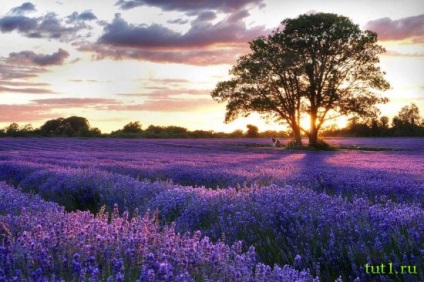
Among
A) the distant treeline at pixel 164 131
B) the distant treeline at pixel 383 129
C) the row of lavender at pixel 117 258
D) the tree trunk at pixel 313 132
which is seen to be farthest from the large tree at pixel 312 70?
the distant treeline at pixel 383 129

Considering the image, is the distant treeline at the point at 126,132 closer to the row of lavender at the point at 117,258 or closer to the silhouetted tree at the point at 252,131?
the silhouetted tree at the point at 252,131

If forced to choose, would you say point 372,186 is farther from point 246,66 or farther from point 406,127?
point 406,127

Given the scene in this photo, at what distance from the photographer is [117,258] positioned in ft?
10.3

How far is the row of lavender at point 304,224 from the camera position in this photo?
4094mm

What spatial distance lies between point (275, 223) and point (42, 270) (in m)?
2.76

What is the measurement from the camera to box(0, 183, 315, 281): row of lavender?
273 cm

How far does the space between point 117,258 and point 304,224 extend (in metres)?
2.39

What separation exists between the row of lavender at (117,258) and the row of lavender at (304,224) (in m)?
0.48

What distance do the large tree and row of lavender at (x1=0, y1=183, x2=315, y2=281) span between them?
91.1 feet

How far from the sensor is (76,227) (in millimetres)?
3729

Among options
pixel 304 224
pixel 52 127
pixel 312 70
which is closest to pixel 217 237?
pixel 304 224

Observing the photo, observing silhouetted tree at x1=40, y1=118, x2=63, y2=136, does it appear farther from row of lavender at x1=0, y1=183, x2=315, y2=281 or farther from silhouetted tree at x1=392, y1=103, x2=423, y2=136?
row of lavender at x1=0, y1=183, x2=315, y2=281

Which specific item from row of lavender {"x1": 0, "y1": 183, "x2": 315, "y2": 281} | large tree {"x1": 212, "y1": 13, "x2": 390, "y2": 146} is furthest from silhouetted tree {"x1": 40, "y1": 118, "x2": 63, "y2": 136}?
row of lavender {"x1": 0, "y1": 183, "x2": 315, "y2": 281}

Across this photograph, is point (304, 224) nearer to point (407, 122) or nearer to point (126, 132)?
point (126, 132)
